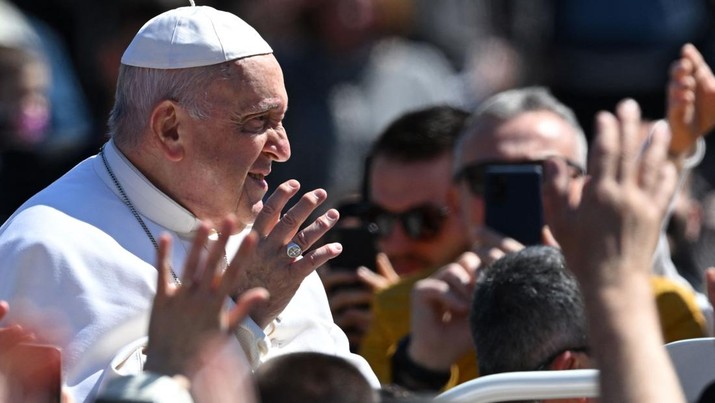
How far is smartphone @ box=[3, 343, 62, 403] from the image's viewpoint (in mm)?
2684

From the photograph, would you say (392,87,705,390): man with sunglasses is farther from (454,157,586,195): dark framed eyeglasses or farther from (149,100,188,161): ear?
(149,100,188,161): ear

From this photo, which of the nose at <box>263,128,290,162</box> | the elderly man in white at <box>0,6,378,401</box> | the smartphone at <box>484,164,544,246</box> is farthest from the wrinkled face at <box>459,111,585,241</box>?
the nose at <box>263,128,290,162</box>

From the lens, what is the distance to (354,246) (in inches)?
219

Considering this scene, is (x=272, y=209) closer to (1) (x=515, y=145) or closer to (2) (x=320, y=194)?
(2) (x=320, y=194)

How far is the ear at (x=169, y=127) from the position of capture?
3.94 metres

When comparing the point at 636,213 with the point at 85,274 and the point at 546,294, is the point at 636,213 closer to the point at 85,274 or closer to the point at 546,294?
the point at 546,294

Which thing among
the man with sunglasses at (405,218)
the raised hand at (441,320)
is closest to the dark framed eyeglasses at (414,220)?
the man with sunglasses at (405,218)

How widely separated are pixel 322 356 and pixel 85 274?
1.19m

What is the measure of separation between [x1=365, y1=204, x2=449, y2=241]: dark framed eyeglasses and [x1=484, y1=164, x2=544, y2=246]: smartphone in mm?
688

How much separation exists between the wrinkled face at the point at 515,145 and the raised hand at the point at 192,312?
8.90 ft

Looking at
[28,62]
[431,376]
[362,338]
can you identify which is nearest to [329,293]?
[362,338]

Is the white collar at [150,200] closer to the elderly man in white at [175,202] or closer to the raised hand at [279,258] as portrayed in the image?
the elderly man in white at [175,202]

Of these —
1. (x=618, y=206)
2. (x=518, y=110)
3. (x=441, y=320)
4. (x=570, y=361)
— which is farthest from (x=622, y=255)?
(x=518, y=110)

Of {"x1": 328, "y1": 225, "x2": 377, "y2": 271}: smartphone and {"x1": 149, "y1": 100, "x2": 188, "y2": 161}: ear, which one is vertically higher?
{"x1": 149, "y1": 100, "x2": 188, "y2": 161}: ear
